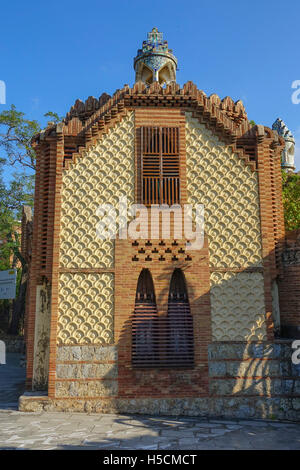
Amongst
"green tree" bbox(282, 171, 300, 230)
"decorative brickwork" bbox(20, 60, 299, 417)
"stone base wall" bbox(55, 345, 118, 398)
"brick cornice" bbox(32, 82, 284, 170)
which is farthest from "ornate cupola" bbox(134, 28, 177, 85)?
"stone base wall" bbox(55, 345, 118, 398)

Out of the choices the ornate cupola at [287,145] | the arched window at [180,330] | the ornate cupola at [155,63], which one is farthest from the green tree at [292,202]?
the ornate cupola at [287,145]

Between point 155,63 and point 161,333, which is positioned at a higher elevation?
point 155,63

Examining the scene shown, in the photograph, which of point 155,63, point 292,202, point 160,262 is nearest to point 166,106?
point 160,262

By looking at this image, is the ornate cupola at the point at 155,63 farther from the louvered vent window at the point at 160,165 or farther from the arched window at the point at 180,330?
the arched window at the point at 180,330

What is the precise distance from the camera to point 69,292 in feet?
26.0

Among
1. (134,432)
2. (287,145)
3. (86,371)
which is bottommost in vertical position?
(134,432)

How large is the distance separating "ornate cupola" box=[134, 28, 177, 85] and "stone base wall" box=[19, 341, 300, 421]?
8.44 metres

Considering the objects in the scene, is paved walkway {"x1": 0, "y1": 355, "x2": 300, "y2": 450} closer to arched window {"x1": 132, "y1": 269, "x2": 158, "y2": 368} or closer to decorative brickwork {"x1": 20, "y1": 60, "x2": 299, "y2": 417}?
decorative brickwork {"x1": 20, "y1": 60, "x2": 299, "y2": 417}

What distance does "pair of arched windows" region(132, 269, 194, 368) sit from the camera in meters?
7.72

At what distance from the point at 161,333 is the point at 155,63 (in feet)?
27.9

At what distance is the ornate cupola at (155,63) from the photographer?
12.2 metres

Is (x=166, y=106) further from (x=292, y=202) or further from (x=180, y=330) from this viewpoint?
(x=292, y=202)

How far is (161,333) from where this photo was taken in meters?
7.81
